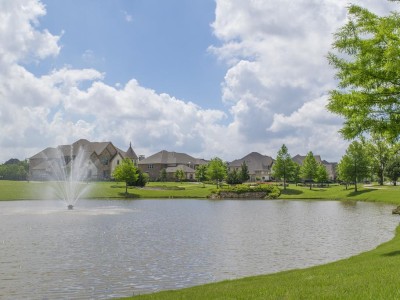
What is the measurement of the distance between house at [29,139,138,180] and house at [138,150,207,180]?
59.0ft

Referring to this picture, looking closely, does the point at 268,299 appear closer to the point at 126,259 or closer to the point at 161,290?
the point at 161,290

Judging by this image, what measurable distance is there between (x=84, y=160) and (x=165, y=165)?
33324 mm

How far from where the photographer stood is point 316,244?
27.9 metres

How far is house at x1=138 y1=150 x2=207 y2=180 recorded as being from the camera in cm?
15688

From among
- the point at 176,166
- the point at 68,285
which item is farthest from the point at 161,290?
the point at 176,166

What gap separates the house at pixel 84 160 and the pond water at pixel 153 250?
99552 millimetres

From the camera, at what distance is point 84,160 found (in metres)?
141

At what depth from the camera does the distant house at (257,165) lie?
567 feet

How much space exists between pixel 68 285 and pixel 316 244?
55.5 feet

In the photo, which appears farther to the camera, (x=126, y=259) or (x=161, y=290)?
(x=126, y=259)

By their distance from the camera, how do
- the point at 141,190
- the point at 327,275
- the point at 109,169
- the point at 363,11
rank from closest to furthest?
the point at 327,275 < the point at 363,11 < the point at 141,190 < the point at 109,169

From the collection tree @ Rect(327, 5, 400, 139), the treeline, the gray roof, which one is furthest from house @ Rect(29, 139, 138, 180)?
tree @ Rect(327, 5, 400, 139)

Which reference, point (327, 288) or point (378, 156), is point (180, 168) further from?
point (327, 288)

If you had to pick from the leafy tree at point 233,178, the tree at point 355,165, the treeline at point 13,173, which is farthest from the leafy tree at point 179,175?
the tree at point 355,165
